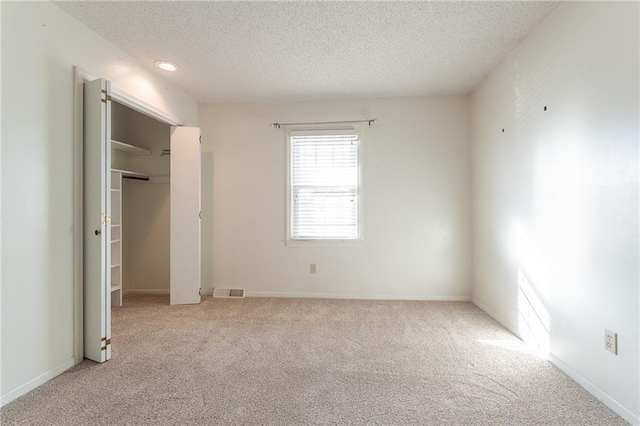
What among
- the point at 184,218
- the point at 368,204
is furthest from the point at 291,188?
the point at 184,218

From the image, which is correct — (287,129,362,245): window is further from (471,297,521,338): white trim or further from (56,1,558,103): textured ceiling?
(471,297,521,338): white trim

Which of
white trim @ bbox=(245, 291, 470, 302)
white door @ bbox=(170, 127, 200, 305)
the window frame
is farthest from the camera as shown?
the window frame

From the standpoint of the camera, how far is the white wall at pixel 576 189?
5.27ft

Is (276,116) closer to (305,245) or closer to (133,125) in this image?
(305,245)

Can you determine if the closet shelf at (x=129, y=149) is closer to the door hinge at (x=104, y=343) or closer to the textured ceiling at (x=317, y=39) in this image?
the textured ceiling at (x=317, y=39)

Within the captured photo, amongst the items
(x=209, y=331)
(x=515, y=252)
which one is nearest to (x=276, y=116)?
(x=209, y=331)

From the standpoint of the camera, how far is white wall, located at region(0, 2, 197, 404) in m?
1.78

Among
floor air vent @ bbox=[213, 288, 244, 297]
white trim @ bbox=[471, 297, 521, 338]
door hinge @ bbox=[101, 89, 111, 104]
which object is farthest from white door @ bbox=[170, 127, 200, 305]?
white trim @ bbox=[471, 297, 521, 338]

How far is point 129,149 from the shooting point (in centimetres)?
395

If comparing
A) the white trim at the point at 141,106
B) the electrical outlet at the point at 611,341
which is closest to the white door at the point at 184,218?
the white trim at the point at 141,106

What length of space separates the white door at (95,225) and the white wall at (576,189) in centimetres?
328

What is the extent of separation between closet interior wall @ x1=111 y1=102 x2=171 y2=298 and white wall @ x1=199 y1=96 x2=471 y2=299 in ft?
2.13

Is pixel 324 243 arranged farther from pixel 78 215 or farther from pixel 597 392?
pixel 597 392

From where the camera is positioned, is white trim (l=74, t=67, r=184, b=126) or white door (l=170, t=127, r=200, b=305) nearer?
white trim (l=74, t=67, r=184, b=126)
